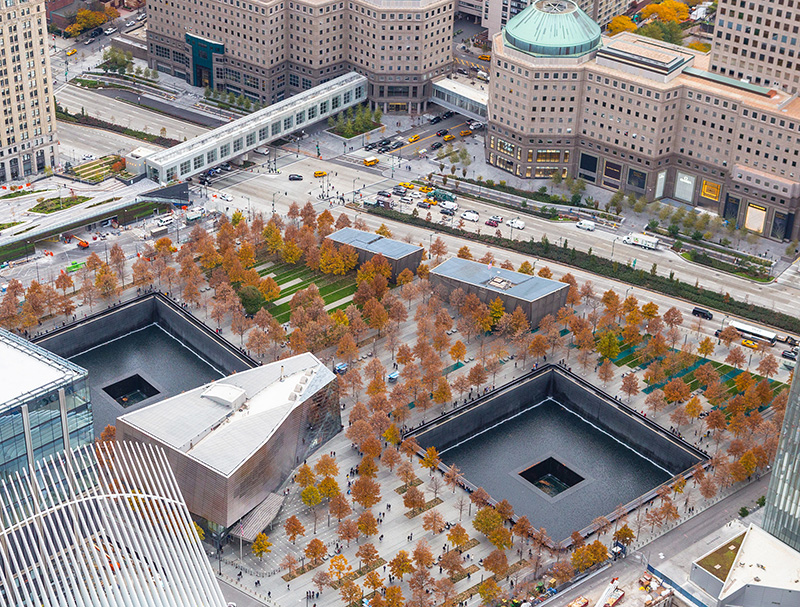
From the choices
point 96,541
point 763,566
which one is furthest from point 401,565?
point 96,541

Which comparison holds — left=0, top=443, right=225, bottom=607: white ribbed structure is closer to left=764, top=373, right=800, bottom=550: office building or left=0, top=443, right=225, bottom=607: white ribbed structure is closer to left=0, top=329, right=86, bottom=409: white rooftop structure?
left=0, top=329, right=86, bottom=409: white rooftop structure

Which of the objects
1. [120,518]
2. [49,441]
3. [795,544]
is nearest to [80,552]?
[120,518]

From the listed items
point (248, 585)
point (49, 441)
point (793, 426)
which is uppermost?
point (49, 441)

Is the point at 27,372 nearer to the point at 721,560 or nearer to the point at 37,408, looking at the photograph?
the point at 37,408

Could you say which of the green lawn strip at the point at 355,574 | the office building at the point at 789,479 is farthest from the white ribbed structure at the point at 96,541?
the office building at the point at 789,479

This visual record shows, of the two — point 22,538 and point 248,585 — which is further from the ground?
point 22,538

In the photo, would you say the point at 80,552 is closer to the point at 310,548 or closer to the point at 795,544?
the point at 310,548
